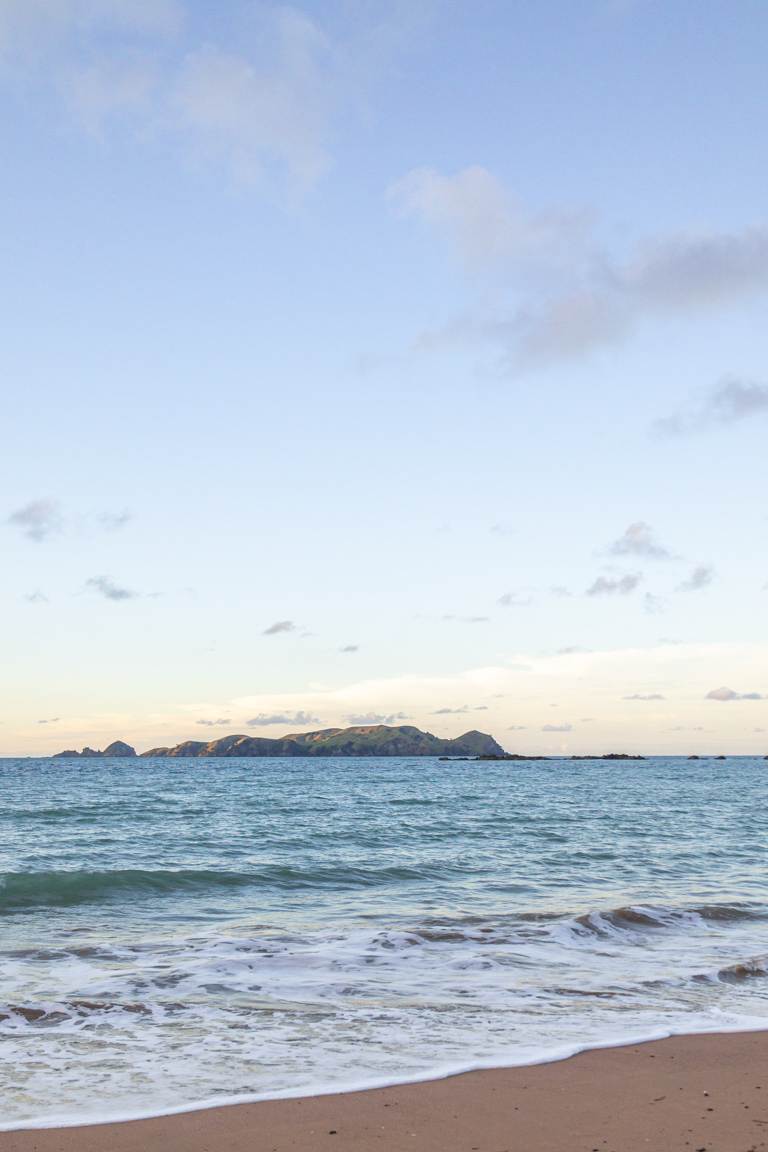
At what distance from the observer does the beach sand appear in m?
6.84

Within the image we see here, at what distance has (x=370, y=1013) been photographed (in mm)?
10852

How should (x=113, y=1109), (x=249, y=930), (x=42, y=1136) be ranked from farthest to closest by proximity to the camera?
(x=249, y=930) < (x=113, y=1109) < (x=42, y=1136)

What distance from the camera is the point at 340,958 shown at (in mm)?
14016

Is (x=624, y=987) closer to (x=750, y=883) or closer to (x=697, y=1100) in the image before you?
(x=697, y=1100)

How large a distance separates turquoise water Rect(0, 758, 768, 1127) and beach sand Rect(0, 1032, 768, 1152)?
0.44 metres

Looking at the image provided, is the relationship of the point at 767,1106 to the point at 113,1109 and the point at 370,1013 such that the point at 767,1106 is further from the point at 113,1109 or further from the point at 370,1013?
the point at 113,1109

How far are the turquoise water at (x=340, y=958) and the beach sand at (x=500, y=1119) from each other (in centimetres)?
44

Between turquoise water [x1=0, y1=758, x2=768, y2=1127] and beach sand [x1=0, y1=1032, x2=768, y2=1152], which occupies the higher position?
beach sand [x1=0, y1=1032, x2=768, y2=1152]

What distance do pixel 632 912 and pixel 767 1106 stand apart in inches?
391

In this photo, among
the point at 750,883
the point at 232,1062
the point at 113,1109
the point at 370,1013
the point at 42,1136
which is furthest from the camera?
the point at 750,883

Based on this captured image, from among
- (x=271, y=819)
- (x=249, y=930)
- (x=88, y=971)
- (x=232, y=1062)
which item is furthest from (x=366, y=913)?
(x=271, y=819)

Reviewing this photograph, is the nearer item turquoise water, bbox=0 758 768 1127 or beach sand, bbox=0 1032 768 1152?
beach sand, bbox=0 1032 768 1152

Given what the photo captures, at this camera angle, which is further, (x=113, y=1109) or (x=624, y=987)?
(x=624, y=987)

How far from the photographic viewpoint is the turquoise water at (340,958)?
8.97 meters
